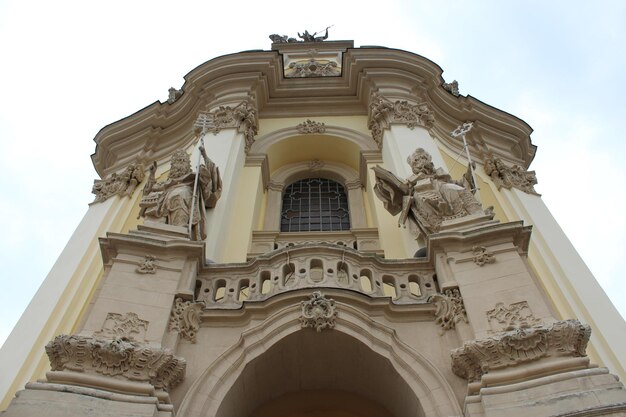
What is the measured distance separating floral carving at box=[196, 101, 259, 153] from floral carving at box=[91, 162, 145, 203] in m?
2.43

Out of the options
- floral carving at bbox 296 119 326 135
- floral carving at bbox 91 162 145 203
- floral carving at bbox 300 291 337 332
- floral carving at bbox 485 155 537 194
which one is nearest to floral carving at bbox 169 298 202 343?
floral carving at bbox 300 291 337 332

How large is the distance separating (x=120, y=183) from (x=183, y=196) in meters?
5.88

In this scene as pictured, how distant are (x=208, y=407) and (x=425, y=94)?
11.3 m

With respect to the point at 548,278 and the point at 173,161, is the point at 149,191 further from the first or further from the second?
the point at 548,278

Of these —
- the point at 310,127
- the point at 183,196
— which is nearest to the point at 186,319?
the point at 183,196

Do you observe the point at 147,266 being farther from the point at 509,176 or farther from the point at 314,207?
the point at 509,176

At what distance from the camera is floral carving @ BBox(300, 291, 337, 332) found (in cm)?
685

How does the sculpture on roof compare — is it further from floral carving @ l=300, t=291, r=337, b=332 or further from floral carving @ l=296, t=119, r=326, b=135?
floral carving @ l=300, t=291, r=337, b=332

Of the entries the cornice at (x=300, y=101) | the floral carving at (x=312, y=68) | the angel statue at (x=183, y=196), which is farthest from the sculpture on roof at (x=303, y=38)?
the angel statue at (x=183, y=196)

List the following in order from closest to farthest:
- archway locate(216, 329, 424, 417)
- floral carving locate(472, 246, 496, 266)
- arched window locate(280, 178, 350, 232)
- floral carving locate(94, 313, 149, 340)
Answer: floral carving locate(94, 313, 149, 340)
archway locate(216, 329, 424, 417)
floral carving locate(472, 246, 496, 266)
arched window locate(280, 178, 350, 232)

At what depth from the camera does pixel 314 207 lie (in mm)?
14141

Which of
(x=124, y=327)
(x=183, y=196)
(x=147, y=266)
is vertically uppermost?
(x=183, y=196)

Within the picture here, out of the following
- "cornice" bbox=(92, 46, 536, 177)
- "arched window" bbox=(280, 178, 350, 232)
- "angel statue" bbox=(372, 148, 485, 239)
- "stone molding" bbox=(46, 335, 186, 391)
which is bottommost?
"stone molding" bbox=(46, 335, 186, 391)

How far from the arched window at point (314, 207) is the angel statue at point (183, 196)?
11.0ft
